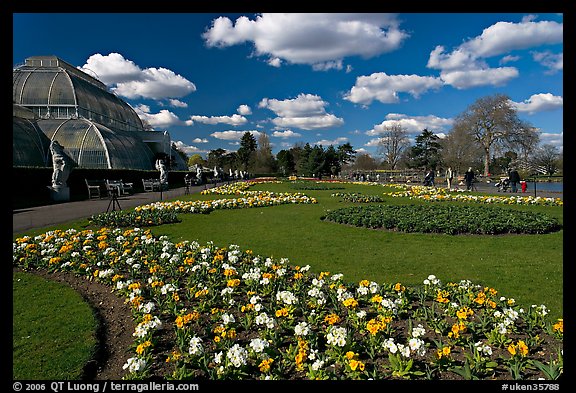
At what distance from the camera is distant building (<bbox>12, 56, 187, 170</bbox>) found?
86.6ft

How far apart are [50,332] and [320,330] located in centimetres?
255

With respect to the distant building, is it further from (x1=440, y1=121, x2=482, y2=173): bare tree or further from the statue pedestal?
(x1=440, y1=121, x2=482, y2=173): bare tree

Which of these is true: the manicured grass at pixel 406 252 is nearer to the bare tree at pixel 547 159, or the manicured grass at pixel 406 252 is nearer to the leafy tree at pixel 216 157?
the bare tree at pixel 547 159

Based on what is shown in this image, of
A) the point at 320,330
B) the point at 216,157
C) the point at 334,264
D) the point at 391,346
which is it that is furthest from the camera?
the point at 216,157

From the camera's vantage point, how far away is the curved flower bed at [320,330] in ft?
7.64

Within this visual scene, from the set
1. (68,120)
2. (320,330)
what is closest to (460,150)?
(68,120)

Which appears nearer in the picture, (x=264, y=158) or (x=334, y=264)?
(x=334, y=264)

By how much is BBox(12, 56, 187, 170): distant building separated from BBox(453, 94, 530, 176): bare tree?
133ft

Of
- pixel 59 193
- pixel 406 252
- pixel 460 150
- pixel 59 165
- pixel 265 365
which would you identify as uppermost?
pixel 460 150

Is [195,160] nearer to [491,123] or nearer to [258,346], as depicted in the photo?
[491,123]

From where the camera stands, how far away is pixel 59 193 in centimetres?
1460

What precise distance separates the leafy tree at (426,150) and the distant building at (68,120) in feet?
135

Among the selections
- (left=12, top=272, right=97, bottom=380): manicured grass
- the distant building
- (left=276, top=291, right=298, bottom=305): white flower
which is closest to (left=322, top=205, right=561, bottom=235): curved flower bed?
(left=276, top=291, right=298, bottom=305): white flower
